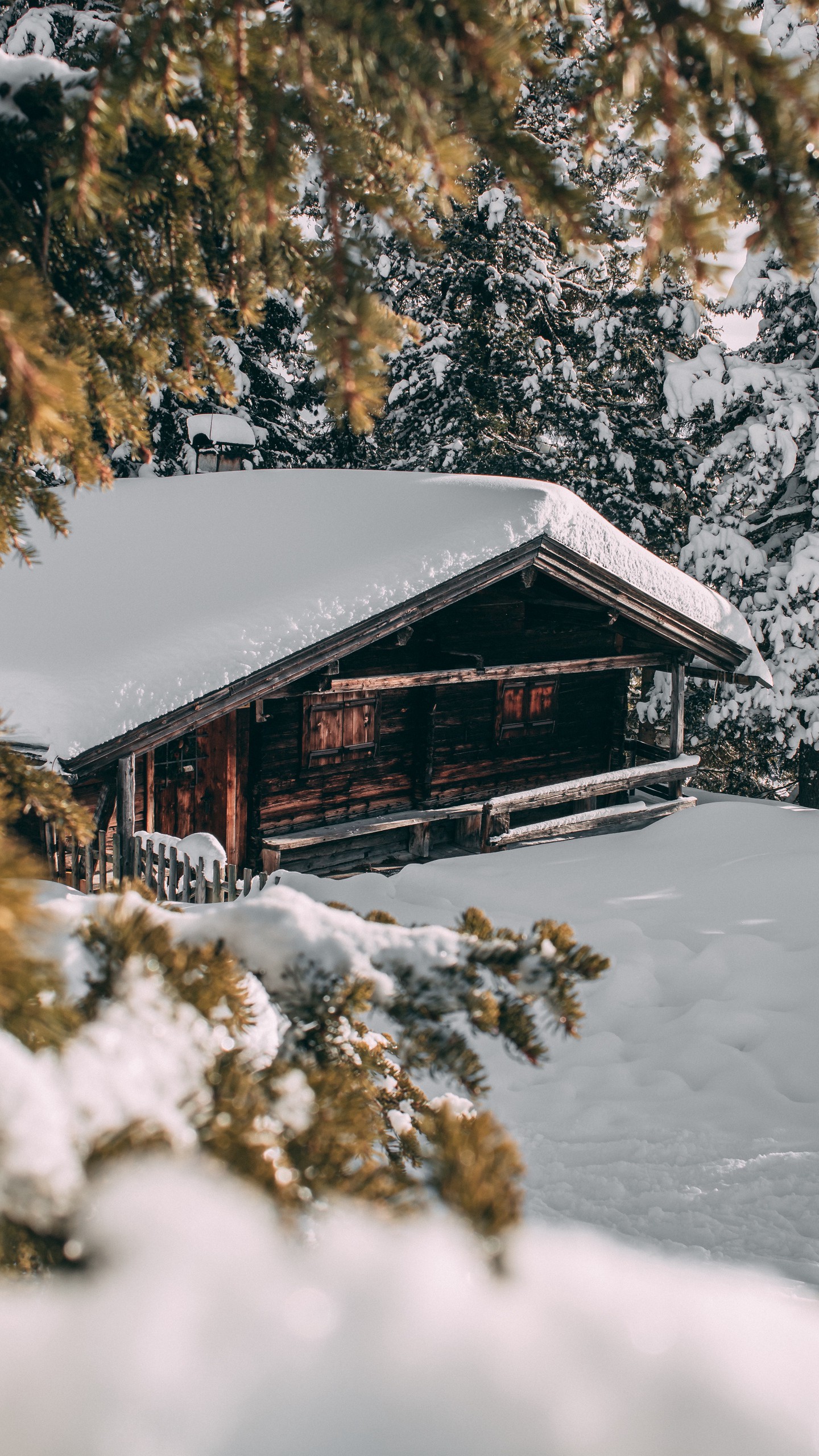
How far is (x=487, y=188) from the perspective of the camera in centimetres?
2148

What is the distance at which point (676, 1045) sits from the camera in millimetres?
7125

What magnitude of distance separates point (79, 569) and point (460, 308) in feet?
49.4

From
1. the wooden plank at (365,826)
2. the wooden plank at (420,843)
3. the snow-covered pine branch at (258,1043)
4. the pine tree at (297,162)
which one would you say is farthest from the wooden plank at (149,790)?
the snow-covered pine branch at (258,1043)

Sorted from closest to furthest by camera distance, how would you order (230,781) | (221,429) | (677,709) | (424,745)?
(230,781), (424,745), (677,709), (221,429)

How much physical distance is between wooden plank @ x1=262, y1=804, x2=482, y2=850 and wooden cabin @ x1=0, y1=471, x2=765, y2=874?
0.13 ft

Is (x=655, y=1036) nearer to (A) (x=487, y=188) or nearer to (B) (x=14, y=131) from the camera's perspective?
(B) (x=14, y=131)

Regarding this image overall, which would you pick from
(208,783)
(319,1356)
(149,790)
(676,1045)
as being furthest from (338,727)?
(319,1356)

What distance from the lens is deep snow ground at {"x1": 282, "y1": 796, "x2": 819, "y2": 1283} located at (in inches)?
206

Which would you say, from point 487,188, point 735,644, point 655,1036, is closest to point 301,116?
point 655,1036

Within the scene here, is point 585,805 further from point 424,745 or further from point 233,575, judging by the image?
point 233,575

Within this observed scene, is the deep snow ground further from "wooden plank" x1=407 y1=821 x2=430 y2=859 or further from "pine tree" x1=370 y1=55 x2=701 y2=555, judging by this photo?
"pine tree" x1=370 y1=55 x2=701 y2=555

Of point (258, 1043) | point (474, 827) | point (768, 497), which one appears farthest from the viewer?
point (768, 497)

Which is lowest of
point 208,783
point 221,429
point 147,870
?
point 147,870

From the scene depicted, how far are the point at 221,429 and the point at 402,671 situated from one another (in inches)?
328
